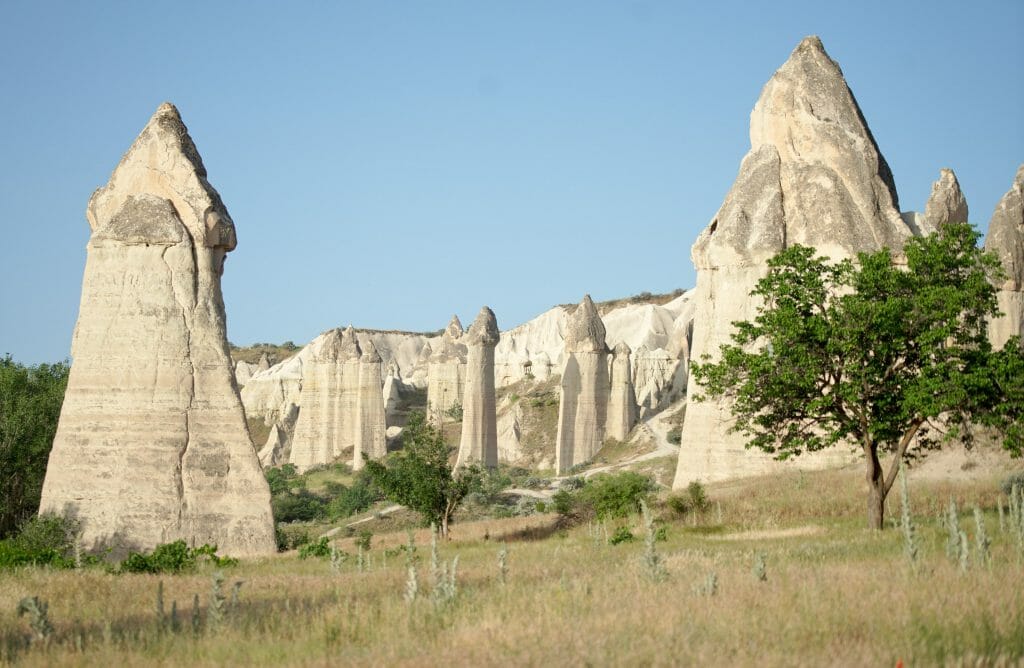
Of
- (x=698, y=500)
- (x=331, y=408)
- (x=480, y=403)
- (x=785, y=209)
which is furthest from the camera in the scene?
(x=331, y=408)

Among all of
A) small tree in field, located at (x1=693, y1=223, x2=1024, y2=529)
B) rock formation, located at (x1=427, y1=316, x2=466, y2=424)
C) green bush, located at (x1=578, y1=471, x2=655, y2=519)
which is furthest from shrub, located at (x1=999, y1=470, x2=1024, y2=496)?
rock formation, located at (x1=427, y1=316, x2=466, y2=424)

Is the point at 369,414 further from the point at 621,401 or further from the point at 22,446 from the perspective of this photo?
the point at 22,446

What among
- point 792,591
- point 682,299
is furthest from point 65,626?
point 682,299

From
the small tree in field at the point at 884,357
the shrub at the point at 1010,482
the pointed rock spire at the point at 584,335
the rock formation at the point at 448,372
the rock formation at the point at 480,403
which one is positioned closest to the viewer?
the small tree in field at the point at 884,357

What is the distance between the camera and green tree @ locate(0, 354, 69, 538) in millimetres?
25938

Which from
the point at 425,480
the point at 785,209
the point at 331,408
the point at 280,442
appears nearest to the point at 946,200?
the point at 785,209

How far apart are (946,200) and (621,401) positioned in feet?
78.5

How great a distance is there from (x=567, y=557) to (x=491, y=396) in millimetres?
40197

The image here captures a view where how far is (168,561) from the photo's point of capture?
16281mm

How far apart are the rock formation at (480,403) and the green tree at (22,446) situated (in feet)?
84.1

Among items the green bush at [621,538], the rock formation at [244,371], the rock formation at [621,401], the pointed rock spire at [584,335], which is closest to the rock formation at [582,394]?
the pointed rock spire at [584,335]

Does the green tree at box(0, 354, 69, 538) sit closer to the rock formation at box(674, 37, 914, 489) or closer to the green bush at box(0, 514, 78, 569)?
the green bush at box(0, 514, 78, 569)

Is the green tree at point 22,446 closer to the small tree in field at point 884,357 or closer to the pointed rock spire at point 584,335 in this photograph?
the small tree in field at point 884,357

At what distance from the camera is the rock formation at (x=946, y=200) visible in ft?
115
